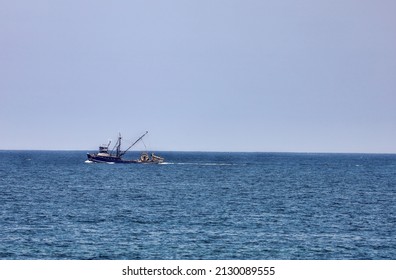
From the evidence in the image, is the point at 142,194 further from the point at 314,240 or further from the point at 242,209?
the point at 314,240

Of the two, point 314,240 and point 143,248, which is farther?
point 314,240

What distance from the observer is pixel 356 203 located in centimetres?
9250

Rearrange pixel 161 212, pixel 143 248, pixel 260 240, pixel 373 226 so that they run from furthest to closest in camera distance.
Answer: pixel 161 212
pixel 373 226
pixel 260 240
pixel 143 248

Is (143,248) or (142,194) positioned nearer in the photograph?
(143,248)

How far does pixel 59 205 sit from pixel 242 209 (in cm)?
2265

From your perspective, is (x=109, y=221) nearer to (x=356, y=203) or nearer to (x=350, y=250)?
(x=350, y=250)

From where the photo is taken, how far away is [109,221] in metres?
70.7
